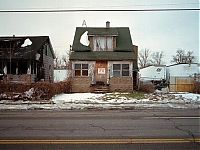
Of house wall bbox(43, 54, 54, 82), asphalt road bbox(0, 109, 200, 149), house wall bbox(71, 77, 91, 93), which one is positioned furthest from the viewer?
house wall bbox(43, 54, 54, 82)

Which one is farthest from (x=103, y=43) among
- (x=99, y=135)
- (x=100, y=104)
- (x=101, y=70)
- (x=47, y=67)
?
(x=99, y=135)

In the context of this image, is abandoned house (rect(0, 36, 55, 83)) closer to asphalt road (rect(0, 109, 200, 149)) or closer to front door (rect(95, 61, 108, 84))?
front door (rect(95, 61, 108, 84))

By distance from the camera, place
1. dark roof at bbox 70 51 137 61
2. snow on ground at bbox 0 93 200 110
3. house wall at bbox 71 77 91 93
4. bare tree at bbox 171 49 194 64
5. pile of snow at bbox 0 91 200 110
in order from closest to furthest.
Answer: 1. snow on ground at bbox 0 93 200 110
2. pile of snow at bbox 0 91 200 110
3. house wall at bbox 71 77 91 93
4. dark roof at bbox 70 51 137 61
5. bare tree at bbox 171 49 194 64

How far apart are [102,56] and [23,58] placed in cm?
1066

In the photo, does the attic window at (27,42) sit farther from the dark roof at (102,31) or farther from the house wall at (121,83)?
the house wall at (121,83)

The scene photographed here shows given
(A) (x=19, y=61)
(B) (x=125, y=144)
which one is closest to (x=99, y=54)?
(A) (x=19, y=61)

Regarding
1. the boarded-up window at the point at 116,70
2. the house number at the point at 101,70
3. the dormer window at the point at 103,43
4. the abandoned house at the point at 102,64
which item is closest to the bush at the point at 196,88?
the abandoned house at the point at 102,64

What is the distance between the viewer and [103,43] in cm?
3266

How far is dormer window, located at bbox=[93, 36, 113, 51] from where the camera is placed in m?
32.5

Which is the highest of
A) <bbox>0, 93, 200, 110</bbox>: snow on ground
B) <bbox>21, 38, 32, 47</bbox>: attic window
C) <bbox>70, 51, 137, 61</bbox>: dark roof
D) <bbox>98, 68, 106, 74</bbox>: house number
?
<bbox>21, 38, 32, 47</bbox>: attic window

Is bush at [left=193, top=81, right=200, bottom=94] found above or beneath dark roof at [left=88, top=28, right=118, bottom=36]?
beneath

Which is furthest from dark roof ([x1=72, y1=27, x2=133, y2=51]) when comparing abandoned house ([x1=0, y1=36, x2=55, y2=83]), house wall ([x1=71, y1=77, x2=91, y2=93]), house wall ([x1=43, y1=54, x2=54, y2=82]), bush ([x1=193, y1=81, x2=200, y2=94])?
house wall ([x1=43, y1=54, x2=54, y2=82])

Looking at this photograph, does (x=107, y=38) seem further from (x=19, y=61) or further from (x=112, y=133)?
(x=112, y=133)

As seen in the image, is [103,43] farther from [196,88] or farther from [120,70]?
[196,88]
